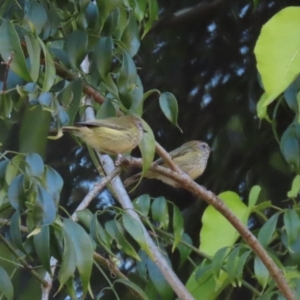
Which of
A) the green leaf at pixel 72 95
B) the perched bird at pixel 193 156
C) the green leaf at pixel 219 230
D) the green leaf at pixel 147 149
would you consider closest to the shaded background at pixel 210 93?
the perched bird at pixel 193 156

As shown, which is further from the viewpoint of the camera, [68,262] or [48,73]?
[48,73]

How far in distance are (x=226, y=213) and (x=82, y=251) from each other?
31 cm

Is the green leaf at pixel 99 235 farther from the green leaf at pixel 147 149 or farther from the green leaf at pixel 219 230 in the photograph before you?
the green leaf at pixel 219 230

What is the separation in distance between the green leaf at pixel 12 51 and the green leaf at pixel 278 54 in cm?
63

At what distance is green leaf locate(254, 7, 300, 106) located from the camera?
45cm

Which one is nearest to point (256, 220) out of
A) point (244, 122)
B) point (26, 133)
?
point (244, 122)

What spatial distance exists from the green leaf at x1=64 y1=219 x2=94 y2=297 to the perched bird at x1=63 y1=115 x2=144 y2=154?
0.45m

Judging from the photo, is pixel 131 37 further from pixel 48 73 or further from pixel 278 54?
pixel 278 54

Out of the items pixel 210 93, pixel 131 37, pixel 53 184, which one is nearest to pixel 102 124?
pixel 131 37

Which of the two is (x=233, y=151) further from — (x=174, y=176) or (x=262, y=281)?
(x=174, y=176)

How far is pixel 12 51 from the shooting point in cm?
105

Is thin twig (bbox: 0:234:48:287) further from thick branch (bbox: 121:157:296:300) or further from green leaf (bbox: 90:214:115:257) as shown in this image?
thick branch (bbox: 121:157:296:300)

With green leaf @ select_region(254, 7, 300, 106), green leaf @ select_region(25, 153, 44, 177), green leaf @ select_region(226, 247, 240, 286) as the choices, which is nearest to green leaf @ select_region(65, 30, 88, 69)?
green leaf @ select_region(25, 153, 44, 177)

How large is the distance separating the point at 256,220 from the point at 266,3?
0.74 meters
